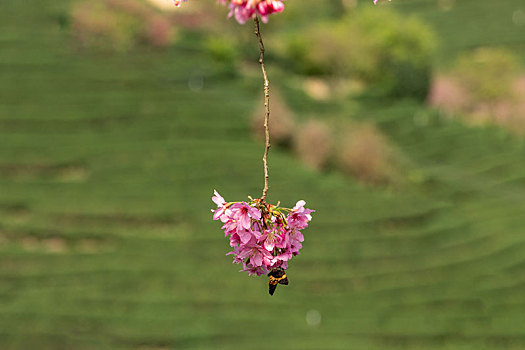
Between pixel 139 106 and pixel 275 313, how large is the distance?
16.7m

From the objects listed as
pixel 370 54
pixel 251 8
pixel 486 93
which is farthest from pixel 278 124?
pixel 251 8

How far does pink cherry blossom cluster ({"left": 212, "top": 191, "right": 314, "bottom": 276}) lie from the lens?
205 cm

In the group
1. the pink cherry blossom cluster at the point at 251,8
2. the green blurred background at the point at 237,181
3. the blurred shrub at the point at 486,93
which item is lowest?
the pink cherry blossom cluster at the point at 251,8

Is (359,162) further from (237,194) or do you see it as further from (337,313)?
(337,313)

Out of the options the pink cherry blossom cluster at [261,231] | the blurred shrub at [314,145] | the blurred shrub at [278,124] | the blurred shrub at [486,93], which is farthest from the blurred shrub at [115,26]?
the pink cherry blossom cluster at [261,231]

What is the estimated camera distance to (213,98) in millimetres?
43344

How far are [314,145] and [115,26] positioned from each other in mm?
16390

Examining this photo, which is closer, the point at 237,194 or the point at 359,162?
the point at 237,194

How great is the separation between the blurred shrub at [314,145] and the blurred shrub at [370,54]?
1146 centimetres

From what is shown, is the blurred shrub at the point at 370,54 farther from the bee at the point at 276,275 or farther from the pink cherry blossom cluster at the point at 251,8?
the pink cherry blossom cluster at the point at 251,8

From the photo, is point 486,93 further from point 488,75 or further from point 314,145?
point 314,145

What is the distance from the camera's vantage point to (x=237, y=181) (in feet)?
117

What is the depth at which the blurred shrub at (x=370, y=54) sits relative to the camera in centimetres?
4984

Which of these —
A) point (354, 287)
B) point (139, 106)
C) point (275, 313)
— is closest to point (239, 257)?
point (275, 313)
